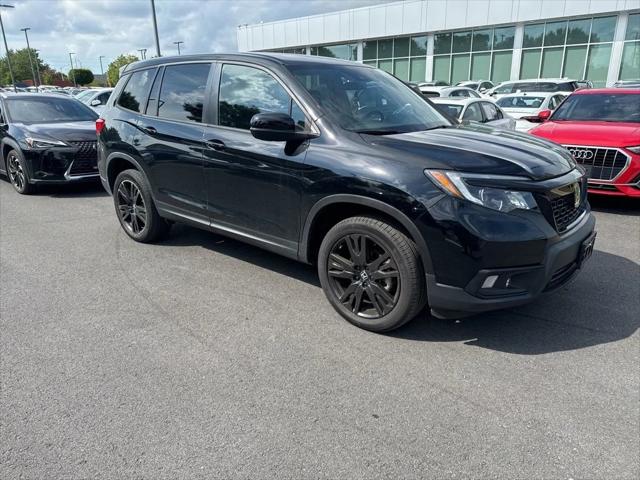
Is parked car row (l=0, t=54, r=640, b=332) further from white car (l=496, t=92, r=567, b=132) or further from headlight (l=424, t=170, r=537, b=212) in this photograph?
white car (l=496, t=92, r=567, b=132)

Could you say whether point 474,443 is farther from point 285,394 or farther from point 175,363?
point 175,363

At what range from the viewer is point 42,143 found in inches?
305

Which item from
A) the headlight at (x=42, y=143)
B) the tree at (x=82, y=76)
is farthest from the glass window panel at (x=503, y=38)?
the tree at (x=82, y=76)

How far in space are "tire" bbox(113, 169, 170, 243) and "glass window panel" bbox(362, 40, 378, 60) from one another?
31764mm

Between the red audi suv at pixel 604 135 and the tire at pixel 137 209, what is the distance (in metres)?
5.37

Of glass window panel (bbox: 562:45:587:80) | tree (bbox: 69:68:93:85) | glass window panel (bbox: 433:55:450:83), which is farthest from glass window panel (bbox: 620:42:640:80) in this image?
tree (bbox: 69:68:93:85)

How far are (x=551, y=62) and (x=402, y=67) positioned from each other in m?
9.86

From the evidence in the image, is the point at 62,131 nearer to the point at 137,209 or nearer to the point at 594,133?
the point at 137,209

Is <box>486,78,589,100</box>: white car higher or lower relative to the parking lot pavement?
higher

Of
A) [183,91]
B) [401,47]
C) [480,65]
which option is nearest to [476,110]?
[183,91]

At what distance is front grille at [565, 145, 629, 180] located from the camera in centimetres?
616

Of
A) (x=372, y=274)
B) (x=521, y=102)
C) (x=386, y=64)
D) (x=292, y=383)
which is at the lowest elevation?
(x=292, y=383)

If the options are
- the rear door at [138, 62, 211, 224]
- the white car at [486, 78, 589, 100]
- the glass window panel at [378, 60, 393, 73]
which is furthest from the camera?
the glass window panel at [378, 60, 393, 73]

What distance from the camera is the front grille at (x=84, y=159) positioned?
25.9ft
